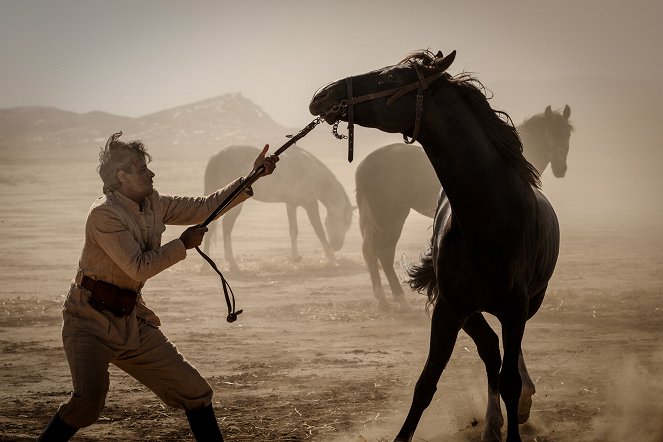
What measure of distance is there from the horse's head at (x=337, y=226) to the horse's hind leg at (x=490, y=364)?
40.0ft

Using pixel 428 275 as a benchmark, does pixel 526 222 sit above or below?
above

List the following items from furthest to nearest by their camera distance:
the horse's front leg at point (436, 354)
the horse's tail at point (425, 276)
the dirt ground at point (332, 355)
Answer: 1. the dirt ground at point (332, 355)
2. the horse's tail at point (425, 276)
3. the horse's front leg at point (436, 354)

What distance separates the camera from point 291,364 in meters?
8.27

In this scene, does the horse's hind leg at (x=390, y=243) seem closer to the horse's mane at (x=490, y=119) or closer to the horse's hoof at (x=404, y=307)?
the horse's hoof at (x=404, y=307)

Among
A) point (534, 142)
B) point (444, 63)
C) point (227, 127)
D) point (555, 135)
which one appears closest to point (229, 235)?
point (534, 142)

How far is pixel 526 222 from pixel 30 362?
5.51 metres

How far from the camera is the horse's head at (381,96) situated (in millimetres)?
4242

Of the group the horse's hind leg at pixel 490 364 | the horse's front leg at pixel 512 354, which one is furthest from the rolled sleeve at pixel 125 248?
the horse's hind leg at pixel 490 364

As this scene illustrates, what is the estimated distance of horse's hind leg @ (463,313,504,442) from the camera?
545cm

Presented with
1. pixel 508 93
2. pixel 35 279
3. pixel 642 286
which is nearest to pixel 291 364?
pixel 642 286

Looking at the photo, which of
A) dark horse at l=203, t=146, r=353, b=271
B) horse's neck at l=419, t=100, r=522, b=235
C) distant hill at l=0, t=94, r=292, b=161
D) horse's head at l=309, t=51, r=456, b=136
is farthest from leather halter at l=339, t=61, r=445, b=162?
distant hill at l=0, t=94, r=292, b=161

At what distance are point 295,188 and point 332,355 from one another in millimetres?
9718

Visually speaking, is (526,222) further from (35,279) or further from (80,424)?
(35,279)

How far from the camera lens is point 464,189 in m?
4.54
